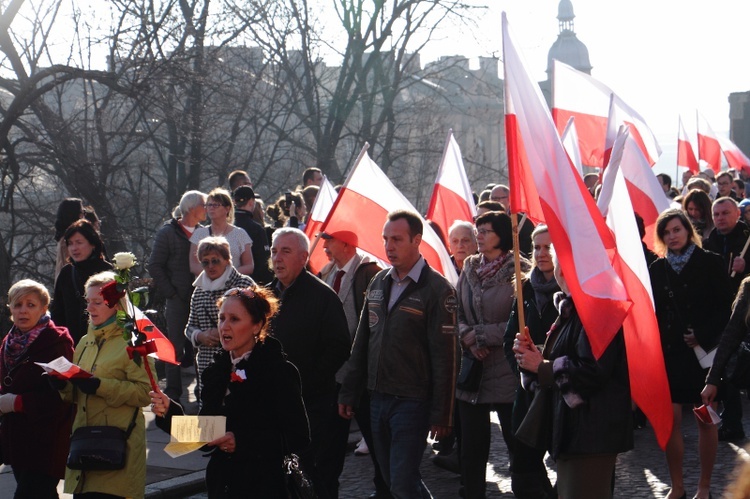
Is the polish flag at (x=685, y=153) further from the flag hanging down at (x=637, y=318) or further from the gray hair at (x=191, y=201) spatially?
the flag hanging down at (x=637, y=318)

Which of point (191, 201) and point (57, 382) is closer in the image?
point (57, 382)

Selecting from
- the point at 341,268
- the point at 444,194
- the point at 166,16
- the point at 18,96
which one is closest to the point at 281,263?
the point at 341,268

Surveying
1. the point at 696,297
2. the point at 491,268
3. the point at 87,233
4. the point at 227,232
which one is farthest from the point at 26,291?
the point at 696,297

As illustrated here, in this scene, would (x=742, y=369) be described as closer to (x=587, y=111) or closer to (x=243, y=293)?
(x=243, y=293)

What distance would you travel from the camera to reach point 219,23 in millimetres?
17922

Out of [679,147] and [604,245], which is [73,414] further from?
[679,147]

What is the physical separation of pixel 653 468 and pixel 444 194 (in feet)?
12.4

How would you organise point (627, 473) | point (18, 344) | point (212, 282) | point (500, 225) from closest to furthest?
point (18, 344), point (500, 225), point (627, 473), point (212, 282)

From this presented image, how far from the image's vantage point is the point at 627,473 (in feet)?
27.3

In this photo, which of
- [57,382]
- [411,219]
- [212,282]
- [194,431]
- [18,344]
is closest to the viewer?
[194,431]

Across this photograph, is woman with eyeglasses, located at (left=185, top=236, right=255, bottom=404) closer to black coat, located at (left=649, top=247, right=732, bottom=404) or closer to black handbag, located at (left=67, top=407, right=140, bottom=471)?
black handbag, located at (left=67, top=407, right=140, bottom=471)

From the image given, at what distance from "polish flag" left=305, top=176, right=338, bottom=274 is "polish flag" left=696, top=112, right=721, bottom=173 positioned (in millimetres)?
10281

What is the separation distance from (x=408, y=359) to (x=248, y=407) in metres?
1.60

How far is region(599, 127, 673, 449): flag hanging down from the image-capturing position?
5.56 m
